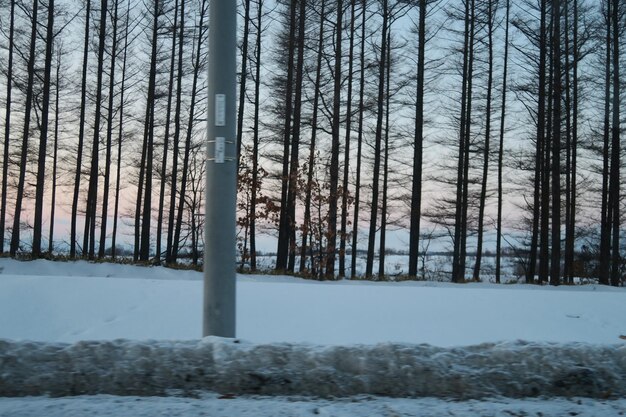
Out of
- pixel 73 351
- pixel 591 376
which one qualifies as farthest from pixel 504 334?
pixel 73 351

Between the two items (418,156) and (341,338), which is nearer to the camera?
(341,338)

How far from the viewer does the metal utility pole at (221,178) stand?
3531 millimetres

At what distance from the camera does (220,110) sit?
3.64 m

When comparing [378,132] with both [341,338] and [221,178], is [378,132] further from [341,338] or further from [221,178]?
[221,178]

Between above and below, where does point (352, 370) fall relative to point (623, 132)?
below

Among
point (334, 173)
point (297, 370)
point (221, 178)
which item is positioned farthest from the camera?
point (334, 173)

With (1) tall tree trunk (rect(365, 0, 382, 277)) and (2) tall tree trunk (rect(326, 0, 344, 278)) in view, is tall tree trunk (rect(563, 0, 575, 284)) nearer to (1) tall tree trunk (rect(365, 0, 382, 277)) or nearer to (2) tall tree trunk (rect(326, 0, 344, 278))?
(1) tall tree trunk (rect(365, 0, 382, 277))

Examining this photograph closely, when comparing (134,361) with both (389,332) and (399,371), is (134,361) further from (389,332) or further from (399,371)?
(389,332)

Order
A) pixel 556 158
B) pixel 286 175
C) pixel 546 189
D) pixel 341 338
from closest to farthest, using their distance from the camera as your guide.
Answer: pixel 341 338, pixel 286 175, pixel 556 158, pixel 546 189

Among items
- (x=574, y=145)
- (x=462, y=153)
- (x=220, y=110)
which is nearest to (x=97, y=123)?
(x=462, y=153)

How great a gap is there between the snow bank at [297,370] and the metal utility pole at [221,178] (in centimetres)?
62

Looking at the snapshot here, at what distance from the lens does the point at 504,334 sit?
4.41 meters

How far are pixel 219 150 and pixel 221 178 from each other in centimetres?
21

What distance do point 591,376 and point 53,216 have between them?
1153 inches
